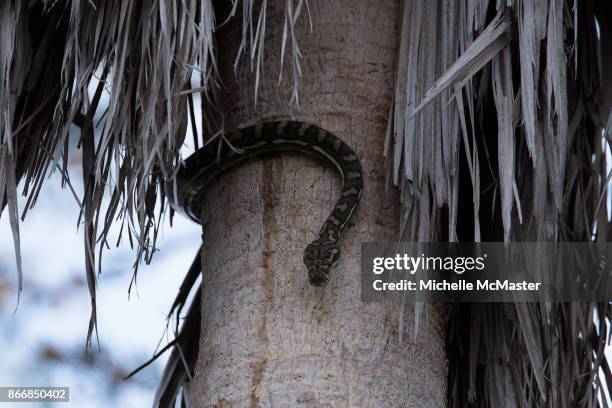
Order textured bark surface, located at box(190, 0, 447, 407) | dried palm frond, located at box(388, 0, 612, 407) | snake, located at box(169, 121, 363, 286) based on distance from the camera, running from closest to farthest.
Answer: textured bark surface, located at box(190, 0, 447, 407) < snake, located at box(169, 121, 363, 286) < dried palm frond, located at box(388, 0, 612, 407)

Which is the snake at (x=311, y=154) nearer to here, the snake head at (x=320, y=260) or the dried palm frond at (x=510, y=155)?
the snake head at (x=320, y=260)

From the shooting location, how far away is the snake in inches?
173

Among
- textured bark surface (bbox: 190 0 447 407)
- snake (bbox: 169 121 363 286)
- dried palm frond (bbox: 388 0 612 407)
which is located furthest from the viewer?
dried palm frond (bbox: 388 0 612 407)

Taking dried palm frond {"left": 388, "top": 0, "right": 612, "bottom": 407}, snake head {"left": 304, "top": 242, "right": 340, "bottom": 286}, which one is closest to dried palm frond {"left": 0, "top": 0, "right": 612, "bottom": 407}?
dried palm frond {"left": 388, "top": 0, "right": 612, "bottom": 407}

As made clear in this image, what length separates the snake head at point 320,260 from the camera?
14.2 feet

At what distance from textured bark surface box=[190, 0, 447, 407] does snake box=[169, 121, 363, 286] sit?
0.19 feet

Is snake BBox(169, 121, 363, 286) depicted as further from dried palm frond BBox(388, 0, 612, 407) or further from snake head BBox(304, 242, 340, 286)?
dried palm frond BBox(388, 0, 612, 407)

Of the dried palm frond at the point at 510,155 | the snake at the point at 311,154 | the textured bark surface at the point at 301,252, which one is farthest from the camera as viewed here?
the dried palm frond at the point at 510,155

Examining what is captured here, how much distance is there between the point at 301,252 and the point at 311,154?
1.49 ft

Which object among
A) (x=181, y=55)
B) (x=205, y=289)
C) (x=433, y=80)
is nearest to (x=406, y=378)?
(x=205, y=289)

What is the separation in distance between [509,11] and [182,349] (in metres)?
2.30

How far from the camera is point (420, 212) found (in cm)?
454

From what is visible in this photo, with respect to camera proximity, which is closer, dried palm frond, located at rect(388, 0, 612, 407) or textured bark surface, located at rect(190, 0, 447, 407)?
textured bark surface, located at rect(190, 0, 447, 407)

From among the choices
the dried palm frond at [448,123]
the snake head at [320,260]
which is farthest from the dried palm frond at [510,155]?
the snake head at [320,260]
